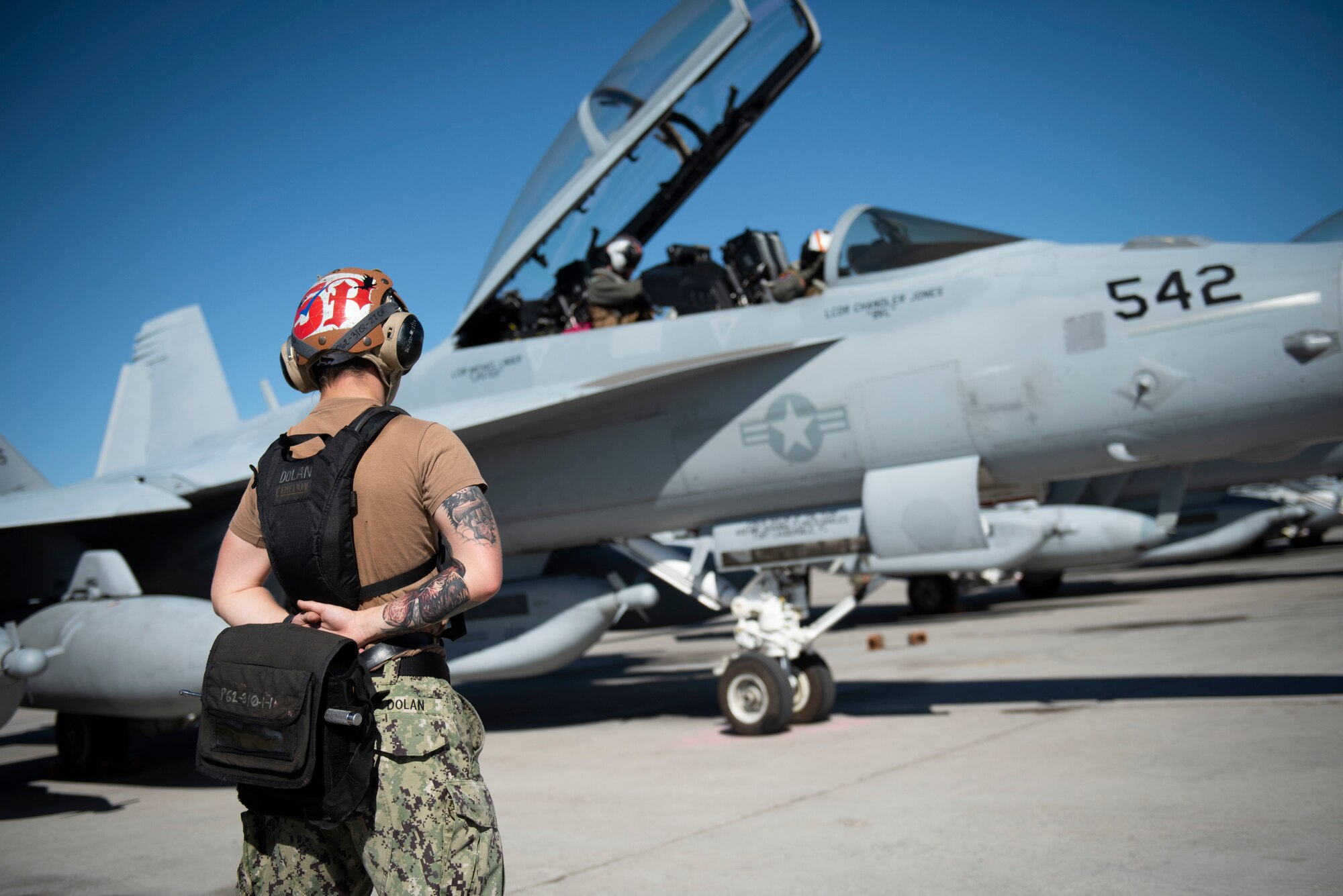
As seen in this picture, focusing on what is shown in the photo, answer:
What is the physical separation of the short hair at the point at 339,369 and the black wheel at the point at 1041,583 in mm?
17031

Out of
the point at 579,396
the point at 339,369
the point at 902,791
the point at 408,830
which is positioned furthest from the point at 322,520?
the point at 579,396

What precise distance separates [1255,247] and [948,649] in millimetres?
6622

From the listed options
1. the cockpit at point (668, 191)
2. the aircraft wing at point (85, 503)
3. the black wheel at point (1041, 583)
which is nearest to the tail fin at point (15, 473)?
the aircraft wing at point (85, 503)

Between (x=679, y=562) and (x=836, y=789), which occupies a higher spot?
(x=679, y=562)

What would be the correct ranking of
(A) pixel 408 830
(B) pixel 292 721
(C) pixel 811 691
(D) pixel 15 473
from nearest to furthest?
(B) pixel 292 721 < (A) pixel 408 830 < (C) pixel 811 691 < (D) pixel 15 473

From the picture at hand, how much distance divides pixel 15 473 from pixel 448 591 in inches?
340

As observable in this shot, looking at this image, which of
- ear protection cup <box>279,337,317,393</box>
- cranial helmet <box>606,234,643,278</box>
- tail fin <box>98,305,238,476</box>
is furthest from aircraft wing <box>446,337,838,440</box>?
tail fin <box>98,305,238,476</box>

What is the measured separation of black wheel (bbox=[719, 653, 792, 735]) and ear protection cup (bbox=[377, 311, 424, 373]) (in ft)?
15.9

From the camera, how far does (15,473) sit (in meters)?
8.68

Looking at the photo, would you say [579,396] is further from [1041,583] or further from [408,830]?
[1041,583]

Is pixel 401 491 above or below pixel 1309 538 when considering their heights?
above

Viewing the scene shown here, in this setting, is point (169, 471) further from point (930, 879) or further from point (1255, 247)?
point (1255, 247)

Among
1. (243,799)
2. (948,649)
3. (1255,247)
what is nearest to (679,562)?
(1255,247)

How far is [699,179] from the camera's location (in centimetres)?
759
